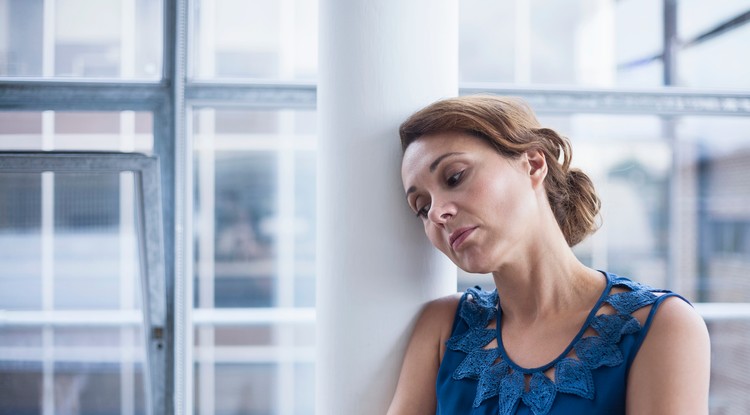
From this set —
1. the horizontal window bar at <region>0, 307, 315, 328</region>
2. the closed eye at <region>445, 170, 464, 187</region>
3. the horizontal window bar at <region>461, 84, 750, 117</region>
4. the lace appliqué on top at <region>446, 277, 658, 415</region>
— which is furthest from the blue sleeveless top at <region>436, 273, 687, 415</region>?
the horizontal window bar at <region>0, 307, 315, 328</region>

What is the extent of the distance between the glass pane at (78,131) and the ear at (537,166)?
5.01 feet

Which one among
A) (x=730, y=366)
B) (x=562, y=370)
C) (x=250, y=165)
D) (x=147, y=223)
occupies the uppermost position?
(x=250, y=165)

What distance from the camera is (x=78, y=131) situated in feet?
7.38

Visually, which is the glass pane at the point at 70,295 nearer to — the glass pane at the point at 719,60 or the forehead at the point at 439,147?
the forehead at the point at 439,147

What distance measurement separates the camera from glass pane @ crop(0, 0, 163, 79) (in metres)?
2.21

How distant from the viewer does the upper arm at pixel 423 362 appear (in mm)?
1355

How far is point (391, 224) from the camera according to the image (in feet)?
4.51

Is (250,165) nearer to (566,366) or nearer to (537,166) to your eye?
(537,166)

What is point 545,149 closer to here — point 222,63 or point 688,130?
point 222,63

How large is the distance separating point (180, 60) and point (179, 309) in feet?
3.06

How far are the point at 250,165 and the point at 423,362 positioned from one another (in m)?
1.48

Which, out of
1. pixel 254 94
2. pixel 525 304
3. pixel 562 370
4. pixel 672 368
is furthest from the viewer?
pixel 254 94

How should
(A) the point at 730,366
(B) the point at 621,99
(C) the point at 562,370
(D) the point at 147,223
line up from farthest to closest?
(A) the point at 730,366 < (B) the point at 621,99 < (D) the point at 147,223 < (C) the point at 562,370

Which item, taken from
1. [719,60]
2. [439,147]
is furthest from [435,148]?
[719,60]
